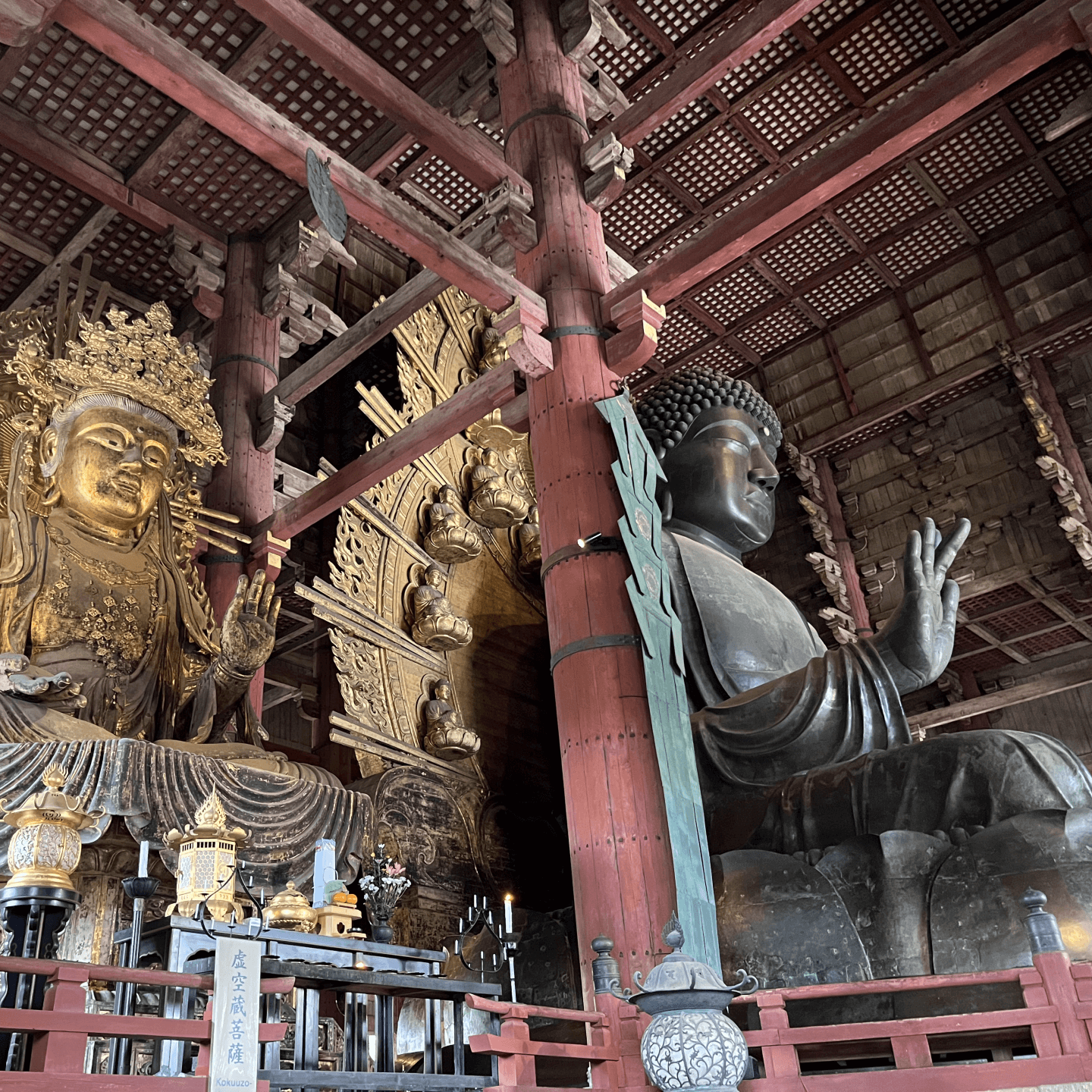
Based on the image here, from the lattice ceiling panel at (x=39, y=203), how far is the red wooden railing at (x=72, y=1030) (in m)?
5.67

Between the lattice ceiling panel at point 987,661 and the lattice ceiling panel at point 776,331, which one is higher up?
the lattice ceiling panel at point 776,331

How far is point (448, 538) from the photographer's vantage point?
6.39 meters

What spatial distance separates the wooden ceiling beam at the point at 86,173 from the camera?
610cm

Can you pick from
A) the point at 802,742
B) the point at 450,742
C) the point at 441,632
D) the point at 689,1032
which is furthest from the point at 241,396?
A: the point at 689,1032

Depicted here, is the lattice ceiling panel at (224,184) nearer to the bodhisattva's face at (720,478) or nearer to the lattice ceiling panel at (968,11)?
the bodhisattva's face at (720,478)

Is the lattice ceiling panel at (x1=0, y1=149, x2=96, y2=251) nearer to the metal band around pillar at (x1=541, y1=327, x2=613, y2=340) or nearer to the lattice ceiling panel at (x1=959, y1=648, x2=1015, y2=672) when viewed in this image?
the metal band around pillar at (x1=541, y1=327, x2=613, y2=340)

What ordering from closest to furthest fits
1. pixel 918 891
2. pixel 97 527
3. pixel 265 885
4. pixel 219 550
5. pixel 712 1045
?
pixel 712 1045, pixel 918 891, pixel 265 885, pixel 97 527, pixel 219 550

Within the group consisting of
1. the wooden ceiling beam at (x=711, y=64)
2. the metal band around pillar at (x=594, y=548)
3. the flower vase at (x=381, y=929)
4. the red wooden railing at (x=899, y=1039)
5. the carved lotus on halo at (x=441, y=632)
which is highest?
the wooden ceiling beam at (x=711, y=64)

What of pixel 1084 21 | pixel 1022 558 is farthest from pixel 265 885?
pixel 1022 558

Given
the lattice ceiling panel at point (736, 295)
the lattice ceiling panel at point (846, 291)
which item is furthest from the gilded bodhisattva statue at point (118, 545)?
the lattice ceiling panel at point (846, 291)

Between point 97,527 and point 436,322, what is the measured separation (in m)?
2.59

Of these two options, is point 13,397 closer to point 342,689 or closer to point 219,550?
point 219,550

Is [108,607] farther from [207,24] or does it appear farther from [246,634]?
[207,24]

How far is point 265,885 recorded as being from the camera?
4.45 meters
